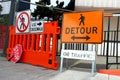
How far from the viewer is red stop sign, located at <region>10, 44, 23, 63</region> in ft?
36.8

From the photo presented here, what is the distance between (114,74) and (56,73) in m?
1.67

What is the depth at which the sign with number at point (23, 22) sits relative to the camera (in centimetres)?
1119

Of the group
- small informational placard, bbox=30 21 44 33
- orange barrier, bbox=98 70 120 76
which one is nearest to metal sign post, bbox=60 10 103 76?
orange barrier, bbox=98 70 120 76

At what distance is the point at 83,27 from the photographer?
29.2ft

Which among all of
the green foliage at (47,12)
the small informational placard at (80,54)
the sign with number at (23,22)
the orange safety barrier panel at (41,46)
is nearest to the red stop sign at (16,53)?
the orange safety barrier panel at (41,46)

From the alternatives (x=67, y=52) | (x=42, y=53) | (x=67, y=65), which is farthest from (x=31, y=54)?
(x=67, y=52)

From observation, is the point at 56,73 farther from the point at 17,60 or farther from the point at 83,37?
the point at 17,60

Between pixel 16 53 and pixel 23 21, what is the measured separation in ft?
3.85

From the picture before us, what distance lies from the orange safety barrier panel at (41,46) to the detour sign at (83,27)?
659 millimetres

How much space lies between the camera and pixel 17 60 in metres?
11.2

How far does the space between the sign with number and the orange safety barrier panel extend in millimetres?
193

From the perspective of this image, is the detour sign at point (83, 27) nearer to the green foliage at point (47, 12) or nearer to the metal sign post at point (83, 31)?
the metal sign post at point (83, 31)

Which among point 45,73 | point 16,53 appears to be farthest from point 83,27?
point 16,53

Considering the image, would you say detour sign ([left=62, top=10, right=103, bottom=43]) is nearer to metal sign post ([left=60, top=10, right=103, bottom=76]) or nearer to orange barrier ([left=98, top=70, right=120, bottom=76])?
metal sign post ([left=60, top=10, right=103, bottom=76])
